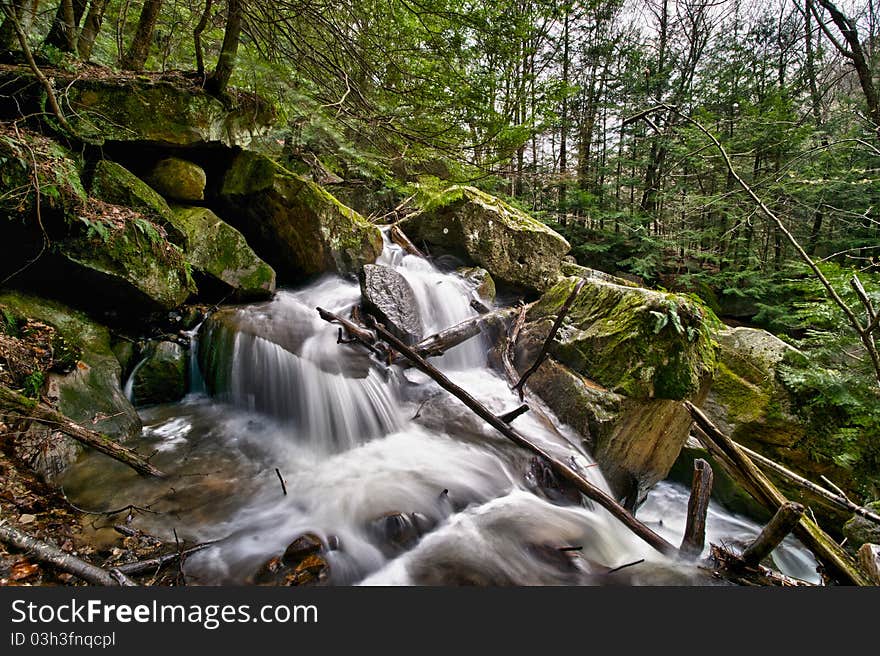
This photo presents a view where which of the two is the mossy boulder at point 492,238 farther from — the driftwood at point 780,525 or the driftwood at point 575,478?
the driftwood at point 780,525

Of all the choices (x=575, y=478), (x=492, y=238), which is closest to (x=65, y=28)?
(x=492, y=238)

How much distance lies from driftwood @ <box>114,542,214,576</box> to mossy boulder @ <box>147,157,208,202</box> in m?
5.20

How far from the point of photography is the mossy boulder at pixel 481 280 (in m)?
8.55

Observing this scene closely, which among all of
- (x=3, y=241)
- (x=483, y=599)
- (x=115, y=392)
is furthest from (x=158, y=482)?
(x=483, y=599)

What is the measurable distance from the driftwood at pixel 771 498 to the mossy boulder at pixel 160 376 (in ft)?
19.9

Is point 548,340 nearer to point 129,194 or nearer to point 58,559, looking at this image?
point 58,559

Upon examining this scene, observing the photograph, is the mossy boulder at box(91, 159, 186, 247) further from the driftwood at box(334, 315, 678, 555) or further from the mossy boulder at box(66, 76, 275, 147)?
the driftwood at box(334, 315, 678, 555)

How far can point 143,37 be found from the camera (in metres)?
5.17

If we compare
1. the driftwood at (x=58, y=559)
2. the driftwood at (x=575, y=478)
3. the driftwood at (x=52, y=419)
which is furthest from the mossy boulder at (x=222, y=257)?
the driftwood at (x=58, y=559)

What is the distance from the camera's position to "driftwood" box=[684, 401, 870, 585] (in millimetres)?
2893

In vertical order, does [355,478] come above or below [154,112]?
below

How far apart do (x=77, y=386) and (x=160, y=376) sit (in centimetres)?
111

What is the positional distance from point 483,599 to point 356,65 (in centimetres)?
543

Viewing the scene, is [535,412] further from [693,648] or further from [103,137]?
[103,137]
